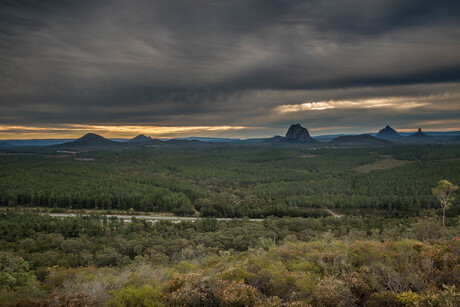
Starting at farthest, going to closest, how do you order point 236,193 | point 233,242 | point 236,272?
point 236,193
point 233,242
point 236,272

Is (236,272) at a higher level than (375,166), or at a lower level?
higher

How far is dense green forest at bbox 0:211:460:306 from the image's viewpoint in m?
13.2

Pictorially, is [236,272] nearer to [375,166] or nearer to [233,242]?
[233,242]

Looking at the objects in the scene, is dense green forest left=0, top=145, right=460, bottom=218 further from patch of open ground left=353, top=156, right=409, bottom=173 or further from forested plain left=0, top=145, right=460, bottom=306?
patch of open ground left=353, top=156, right=409, bottom=173

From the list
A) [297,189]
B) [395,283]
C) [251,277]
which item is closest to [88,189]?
[297,189]

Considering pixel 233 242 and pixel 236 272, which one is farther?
pixel 233 242

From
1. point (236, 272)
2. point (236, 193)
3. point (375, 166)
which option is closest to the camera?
point (236, 272)

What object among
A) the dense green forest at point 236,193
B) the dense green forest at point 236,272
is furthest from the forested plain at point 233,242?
the dense green forest at point 236,193

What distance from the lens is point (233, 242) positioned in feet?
130

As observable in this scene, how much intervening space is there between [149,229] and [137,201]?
26.2 meters

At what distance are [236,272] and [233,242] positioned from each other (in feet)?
76.3

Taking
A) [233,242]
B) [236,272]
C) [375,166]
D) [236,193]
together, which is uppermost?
[236,272]

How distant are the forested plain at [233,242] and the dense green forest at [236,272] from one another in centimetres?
11

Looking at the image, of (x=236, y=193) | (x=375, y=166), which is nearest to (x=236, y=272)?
(x=236, y=193)
